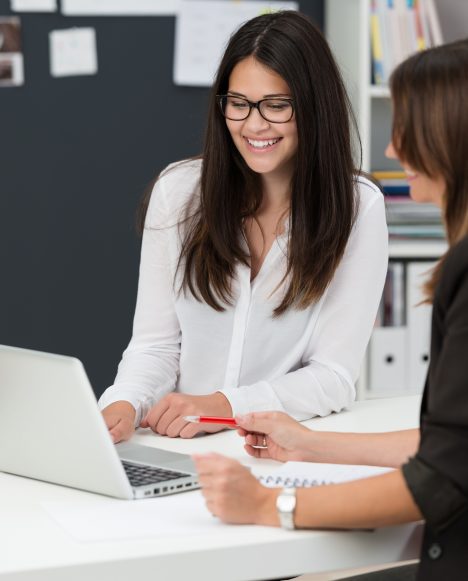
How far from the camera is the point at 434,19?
10.8 ft

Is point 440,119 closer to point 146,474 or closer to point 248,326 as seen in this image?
point 146,474

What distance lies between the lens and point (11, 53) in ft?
10.6

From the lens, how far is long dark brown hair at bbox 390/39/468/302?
124 centimetres

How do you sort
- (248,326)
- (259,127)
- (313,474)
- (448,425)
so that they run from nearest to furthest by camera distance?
1. (448,425)
2. (313,474)
3. (259,127)
4. (248,326)

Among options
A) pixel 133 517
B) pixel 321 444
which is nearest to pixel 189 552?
pixel 133 517

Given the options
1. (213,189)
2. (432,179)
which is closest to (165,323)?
(213,189)

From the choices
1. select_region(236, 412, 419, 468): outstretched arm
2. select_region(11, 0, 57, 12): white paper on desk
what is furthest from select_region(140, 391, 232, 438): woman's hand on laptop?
select_region(11, 0, 57, 12): white paper on desk

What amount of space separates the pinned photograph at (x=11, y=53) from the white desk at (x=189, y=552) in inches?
83.3

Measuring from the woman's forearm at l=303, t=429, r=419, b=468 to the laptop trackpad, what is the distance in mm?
175

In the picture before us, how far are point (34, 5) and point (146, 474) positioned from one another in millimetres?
2140

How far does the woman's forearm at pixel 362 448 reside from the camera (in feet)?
4.97

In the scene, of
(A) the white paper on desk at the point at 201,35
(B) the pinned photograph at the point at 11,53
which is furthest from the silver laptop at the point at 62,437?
(A) the white paper on desk at the point at 201,35

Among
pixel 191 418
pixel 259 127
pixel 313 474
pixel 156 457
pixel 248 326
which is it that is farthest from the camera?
pixel 248 326

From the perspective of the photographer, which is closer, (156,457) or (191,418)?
(156,457)
